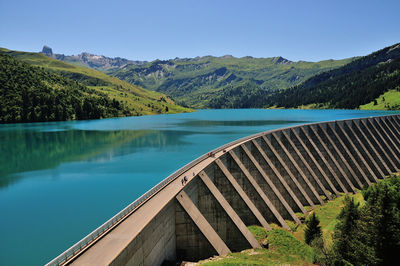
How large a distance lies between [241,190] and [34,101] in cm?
17068

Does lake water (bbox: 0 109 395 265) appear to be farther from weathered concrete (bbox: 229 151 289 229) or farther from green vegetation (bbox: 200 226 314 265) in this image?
green vegetation (bbox: 200 226 314 265)

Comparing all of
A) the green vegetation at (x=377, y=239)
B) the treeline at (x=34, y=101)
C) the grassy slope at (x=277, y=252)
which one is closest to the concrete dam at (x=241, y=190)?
the grassy slope at (x=277, y=252)

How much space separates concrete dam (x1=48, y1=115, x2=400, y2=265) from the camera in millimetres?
15031

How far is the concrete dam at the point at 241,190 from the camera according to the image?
49.3 ft

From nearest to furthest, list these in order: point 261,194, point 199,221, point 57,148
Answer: point 199,221 < point 261,194 < point 57,148

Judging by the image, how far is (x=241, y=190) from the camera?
92.0 feet

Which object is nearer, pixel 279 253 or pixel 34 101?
pixel 279 253

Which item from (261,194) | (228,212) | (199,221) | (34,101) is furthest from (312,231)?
(34,101)

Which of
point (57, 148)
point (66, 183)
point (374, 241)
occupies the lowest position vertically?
point (66, 183)

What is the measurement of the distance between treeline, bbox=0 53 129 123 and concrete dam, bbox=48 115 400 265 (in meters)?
159

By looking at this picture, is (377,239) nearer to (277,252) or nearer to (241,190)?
(277,252)

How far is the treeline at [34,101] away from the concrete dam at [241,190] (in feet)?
523

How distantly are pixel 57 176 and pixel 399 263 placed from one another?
Result: 52246mm

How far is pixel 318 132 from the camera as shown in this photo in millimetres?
49719
